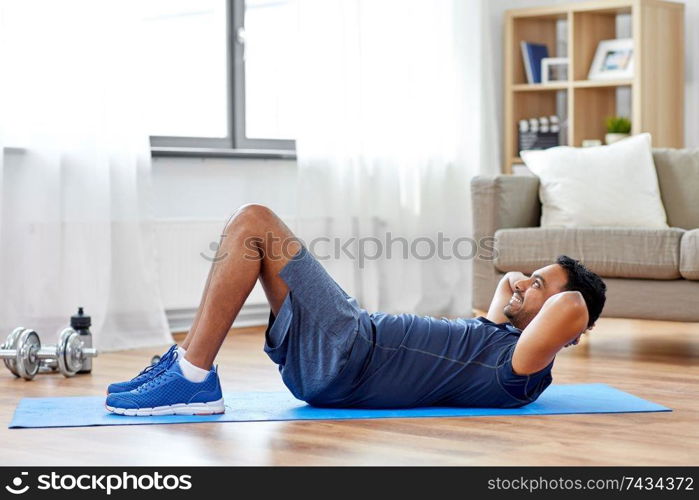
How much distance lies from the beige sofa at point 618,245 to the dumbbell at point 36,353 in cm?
152

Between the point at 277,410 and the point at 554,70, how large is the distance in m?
3.47

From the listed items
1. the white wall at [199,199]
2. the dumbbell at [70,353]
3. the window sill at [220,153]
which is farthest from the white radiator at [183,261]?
the dumbbell at [70,353]

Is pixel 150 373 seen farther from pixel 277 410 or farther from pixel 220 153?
pixel 220 153

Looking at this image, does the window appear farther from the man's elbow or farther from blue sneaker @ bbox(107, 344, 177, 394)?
the man's elbow

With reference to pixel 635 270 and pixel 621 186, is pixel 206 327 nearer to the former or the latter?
pixel 635 270

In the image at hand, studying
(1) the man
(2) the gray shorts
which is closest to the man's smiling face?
(1) the man

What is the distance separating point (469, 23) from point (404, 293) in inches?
53.7

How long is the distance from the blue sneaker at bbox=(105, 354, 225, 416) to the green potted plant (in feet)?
10.8

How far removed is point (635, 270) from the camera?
3.91 m

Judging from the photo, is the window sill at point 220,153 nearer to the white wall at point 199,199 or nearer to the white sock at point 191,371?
the white wall at point 199,199

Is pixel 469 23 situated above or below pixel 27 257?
above

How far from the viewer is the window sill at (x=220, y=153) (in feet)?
15.7

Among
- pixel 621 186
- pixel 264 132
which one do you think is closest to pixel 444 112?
pixel 264 132

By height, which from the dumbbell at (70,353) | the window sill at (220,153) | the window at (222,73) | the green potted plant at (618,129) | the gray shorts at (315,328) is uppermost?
the window at (222,73)
